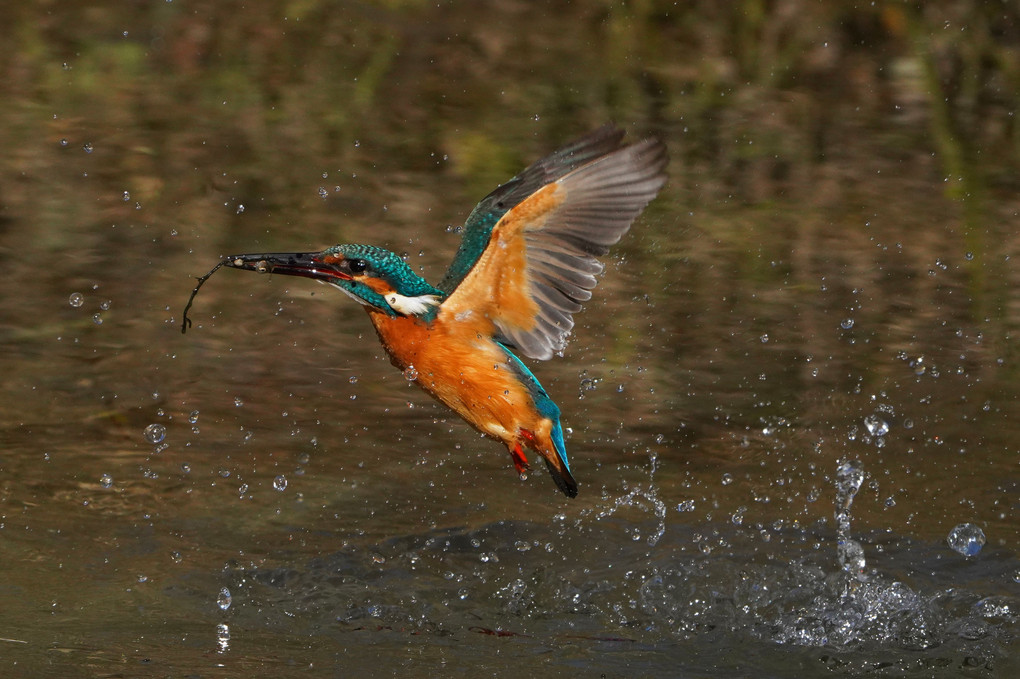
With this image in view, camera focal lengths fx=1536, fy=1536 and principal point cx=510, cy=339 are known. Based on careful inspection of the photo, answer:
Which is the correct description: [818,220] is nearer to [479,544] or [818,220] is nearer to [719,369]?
[719,369]

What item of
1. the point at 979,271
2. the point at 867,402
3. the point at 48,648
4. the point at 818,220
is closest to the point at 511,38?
the point at 818,220

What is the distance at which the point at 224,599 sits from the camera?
3.84 m

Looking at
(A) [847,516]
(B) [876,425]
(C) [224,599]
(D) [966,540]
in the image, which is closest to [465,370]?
(C) [224,599]

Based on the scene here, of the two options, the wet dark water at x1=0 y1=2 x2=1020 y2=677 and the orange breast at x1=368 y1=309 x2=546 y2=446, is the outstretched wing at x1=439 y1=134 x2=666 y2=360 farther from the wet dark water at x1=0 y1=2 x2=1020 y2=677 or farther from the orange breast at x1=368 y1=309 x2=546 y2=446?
the wet dark water at x1=0 y1=2 x2=1020 y2=677

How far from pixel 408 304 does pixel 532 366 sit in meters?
1.80

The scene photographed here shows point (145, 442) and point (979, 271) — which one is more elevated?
point (979, 271)

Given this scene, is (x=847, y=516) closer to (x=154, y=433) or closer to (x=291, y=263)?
(x=291, y=263)

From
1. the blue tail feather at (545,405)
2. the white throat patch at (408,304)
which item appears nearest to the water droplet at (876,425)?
the blue tail feather at (545,405)

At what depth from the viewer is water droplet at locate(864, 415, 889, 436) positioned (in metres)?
5.02

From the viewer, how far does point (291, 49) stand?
8672 millimetres

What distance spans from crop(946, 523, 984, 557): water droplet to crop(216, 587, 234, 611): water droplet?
2001 mm

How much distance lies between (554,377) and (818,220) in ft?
6.96

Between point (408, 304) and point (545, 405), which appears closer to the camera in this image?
point (408, 304)

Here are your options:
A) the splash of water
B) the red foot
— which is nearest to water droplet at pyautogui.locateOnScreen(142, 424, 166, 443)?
the red foot
